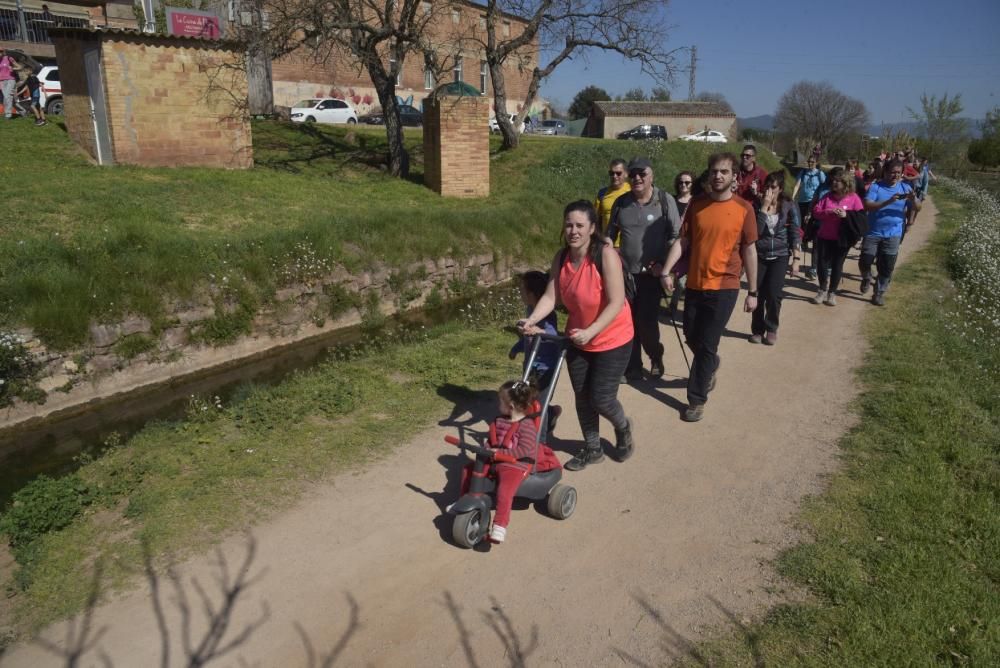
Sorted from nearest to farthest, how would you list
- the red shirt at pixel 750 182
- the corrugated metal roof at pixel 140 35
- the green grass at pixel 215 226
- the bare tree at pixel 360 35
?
the green grass at pixel 215 226
the red shirt at pixel 750 182
the corrugated metal roof at pixel 140 35
the bare tree at pixel 360 35

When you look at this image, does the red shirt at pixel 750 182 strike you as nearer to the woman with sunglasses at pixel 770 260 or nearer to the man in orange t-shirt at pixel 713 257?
the woman with sunglasses at pixel 770 260

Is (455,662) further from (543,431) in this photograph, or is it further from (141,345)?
(141,345)

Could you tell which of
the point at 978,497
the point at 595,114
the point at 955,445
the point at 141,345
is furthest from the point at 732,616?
the point at 595,114

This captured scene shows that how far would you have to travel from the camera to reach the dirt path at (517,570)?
3.37 m

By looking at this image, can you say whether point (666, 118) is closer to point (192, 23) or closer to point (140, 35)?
point (192, 23)

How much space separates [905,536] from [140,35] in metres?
15.5

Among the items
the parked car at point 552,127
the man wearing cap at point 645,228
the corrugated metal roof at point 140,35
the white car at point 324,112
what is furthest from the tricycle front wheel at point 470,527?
the parked car at point 552,127

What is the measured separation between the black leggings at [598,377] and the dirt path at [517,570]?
495 mm

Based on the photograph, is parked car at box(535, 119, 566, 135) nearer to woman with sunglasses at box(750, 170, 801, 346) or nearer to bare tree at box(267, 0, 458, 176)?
bare tree at box(267, 0, 458, 176)

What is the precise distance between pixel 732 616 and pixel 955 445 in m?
2.78

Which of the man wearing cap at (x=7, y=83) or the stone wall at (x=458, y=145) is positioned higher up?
the man wearing cap at (x=7, y=83)

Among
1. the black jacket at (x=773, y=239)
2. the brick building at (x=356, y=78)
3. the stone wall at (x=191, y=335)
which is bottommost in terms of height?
the stone wall at (x=191, y=335)

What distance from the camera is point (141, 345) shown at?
8234 mm

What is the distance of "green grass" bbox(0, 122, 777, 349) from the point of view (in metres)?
8.18
